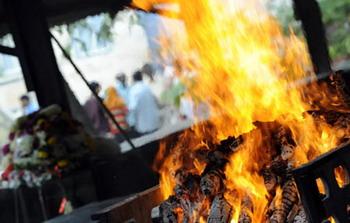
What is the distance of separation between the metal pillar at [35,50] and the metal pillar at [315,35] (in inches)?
90.9

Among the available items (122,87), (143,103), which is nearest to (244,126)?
(143,103)

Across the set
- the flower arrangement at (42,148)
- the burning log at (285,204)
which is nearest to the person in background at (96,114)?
the flower arrangement at (42,148)

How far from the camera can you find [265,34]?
400 cm

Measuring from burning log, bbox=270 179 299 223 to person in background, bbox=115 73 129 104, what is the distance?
618cm

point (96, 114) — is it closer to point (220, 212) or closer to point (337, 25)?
point (220, 212)

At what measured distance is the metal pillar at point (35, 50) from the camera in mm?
5379

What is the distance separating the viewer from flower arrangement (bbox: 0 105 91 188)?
4766 millimetres

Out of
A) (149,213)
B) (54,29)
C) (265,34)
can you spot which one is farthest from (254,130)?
(54,29)

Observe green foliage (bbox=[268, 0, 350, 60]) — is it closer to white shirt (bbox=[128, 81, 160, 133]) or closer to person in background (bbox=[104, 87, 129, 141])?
white shirt (bbox=[128, 81, 160, 133])

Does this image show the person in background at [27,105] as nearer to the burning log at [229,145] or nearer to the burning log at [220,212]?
the burning log at [229,145]

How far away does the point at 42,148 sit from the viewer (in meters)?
4.77

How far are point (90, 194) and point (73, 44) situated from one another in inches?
91.5

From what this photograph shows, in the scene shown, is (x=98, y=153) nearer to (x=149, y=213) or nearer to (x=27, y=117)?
(x=27, y=117)

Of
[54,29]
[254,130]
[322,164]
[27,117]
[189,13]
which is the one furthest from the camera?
[54,29]
